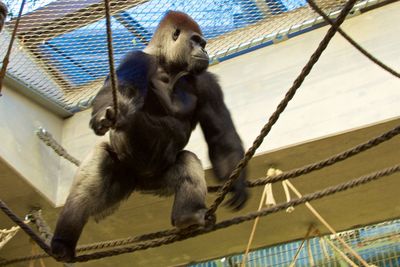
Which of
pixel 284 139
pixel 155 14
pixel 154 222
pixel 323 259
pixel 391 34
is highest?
pixel 155 14

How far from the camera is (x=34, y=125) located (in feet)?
15.0

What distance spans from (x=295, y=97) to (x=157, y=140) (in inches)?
66.0

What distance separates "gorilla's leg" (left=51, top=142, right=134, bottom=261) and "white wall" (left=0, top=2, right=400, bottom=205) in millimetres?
1497

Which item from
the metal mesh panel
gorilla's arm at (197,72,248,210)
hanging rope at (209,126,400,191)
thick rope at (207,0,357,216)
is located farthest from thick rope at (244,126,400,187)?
the metal mesh panel

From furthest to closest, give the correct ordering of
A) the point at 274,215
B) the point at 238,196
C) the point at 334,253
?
the point at 274,215 < the point at 334,253 < the point at 238,196

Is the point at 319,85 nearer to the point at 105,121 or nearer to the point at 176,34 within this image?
the point at 176,34

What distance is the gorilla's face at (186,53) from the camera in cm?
285

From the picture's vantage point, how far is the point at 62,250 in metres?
2.40

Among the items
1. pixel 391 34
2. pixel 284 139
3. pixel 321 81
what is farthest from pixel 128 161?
pixel 391 34

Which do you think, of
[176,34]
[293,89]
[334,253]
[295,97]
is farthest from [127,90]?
[334,253]

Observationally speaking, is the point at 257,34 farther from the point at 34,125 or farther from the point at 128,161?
the point at 128,161

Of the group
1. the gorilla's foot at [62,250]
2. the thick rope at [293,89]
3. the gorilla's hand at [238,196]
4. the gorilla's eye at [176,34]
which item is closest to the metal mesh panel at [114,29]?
the gorilla's eye at [176,34]

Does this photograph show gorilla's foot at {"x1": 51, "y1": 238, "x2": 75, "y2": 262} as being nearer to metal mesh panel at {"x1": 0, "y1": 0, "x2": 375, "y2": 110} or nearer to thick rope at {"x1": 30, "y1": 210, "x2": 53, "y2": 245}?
thick rope at {"x1": 30, "y1": 210, "x2": 53, "y2": 245}

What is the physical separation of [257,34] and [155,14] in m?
0.70
